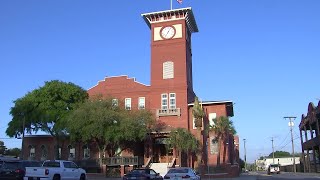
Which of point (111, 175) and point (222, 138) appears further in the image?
point (222, 138)

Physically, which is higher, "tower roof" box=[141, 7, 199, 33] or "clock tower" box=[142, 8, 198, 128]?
"tower roof" box=[141, 7, 199, 33]

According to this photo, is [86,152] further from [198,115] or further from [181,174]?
[181,174]

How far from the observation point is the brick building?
55344mm

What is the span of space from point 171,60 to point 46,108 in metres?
18.9

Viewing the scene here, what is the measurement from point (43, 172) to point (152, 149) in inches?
1194

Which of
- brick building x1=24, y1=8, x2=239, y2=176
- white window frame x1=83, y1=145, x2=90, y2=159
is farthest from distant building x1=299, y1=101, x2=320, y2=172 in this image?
white window frame x1=83, y1=145, x2=90, y2=159

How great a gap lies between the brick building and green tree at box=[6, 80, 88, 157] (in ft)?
15.2

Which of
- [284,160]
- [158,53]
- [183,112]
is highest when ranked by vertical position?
[158,53]

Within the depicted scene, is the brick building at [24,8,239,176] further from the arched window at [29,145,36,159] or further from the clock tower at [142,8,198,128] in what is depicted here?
the arched window at [29,145,36,159]

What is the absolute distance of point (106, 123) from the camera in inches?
1857

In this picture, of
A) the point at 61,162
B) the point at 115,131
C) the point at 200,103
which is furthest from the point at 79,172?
the point at 200,103

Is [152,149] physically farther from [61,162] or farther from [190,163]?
[61,162]

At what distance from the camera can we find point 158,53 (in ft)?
195

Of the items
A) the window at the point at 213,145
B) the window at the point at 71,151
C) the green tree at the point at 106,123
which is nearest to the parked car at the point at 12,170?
the green tree at the point at 106,123
